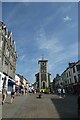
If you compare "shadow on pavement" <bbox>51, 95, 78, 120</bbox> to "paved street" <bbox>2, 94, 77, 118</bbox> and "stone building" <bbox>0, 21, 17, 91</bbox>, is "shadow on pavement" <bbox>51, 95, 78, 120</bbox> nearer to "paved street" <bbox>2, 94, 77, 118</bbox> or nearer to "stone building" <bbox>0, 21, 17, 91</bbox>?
"paved street" <bbox>2, 94, 77, 118</bbox>

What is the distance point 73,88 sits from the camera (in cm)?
5969

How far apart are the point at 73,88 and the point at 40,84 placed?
48.9 m

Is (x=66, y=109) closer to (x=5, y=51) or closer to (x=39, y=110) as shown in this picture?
(x=39, y=110)

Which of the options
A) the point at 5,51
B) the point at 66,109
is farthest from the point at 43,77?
the point at 66,109

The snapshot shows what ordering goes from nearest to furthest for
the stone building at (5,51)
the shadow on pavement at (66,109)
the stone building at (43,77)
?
the shadow on pavement at (66,109) → the stone building at (5,51) → the stone building at (43,77)

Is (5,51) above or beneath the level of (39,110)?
above

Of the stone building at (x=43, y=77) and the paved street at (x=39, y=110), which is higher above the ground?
the stone building at (x=43, y=77)

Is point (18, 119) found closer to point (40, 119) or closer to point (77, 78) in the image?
point (40, 119)

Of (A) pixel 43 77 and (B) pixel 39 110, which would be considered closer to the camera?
(B) pixel 39 110

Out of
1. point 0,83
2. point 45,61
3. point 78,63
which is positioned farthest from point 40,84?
point 0,83

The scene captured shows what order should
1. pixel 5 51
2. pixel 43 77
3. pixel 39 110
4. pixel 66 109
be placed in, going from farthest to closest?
pixel 43 77, pixel 5 51, pixel 66 109, pixel 39 110

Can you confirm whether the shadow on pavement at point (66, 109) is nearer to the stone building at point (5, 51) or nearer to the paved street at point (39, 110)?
the paved street at point (39, 110)

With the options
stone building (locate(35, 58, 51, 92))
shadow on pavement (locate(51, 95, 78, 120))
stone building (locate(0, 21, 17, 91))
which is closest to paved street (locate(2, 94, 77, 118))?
shadow on pavement (locate(51, 95, 78, 120))

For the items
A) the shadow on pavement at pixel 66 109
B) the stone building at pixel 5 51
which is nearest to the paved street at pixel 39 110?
the shadow on pavement at pixel 66 109
